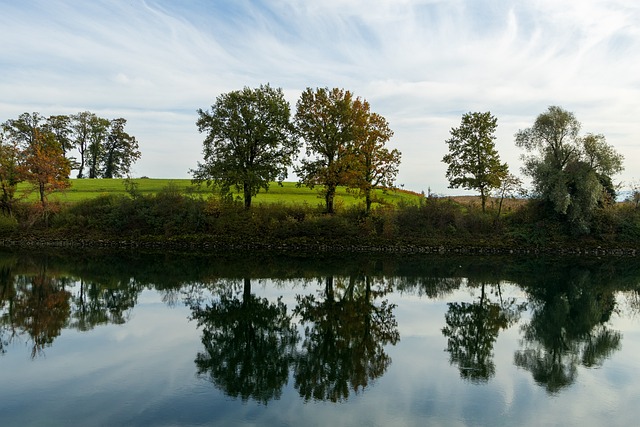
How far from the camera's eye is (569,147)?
38250 mm

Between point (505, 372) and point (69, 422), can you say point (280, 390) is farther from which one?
point (505, 372)

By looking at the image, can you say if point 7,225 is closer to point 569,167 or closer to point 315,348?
point 315,348

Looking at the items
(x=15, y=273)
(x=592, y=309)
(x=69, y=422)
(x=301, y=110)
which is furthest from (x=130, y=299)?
(x=301, y=110)

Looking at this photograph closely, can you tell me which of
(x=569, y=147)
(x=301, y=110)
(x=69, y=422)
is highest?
(x=301, y=110)

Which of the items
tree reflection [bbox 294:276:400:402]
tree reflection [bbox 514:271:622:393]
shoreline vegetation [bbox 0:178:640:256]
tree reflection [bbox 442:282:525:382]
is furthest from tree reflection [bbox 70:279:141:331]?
shoreline vegetation [bbox 0:178:640:256]

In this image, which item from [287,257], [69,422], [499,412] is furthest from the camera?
[287,257]

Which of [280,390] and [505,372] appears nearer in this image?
[280,390]

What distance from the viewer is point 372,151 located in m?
38.4

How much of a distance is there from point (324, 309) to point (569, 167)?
28.3 m

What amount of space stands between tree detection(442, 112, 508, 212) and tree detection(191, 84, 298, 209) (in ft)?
44.4

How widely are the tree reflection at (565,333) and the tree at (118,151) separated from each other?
70762 mm

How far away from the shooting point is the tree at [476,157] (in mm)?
38156

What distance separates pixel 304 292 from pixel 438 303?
19.8ft

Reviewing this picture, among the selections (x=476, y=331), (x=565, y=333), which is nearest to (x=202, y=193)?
(x=476, y=331)
